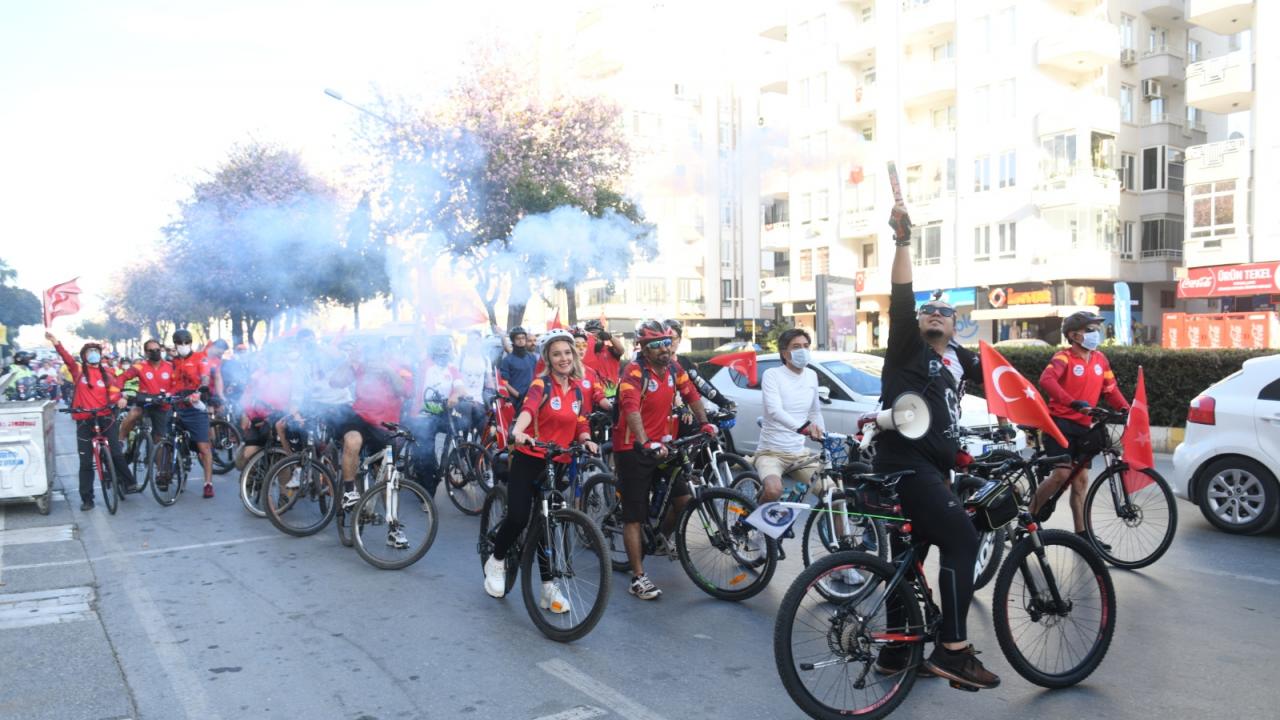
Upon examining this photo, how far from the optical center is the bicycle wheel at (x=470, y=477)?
9625 millimetres

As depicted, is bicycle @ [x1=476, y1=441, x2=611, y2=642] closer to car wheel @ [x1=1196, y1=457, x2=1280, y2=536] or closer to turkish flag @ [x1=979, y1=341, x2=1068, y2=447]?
turkish flag @ [x1=979, y1=341, x2=1068, y2=447]

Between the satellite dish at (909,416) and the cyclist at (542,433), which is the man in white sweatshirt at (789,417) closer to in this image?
the cyclist at (542,433)

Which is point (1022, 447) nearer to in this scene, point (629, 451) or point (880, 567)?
point (629, 451)

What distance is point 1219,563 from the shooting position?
680cm

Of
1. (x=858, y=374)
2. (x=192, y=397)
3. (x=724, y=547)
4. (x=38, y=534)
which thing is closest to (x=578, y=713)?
(x=724, y=547)

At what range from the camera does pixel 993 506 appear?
4.34 meters

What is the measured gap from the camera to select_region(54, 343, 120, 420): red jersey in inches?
407

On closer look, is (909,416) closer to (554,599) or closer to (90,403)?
(554,599)

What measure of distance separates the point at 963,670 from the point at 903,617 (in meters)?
0.34

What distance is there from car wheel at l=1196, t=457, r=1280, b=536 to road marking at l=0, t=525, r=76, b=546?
979 cm

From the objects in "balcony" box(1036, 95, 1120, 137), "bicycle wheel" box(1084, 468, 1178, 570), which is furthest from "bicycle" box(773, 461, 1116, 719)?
"balcony" box(1036, 95, 1120, 137)

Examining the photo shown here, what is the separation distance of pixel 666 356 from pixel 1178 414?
10.3 metres

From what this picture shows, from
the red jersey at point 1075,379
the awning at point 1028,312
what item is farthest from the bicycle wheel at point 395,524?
the awning at point 1028,312

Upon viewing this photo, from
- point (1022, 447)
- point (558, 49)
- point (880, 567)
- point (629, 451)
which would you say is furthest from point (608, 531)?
point (558, 49)
